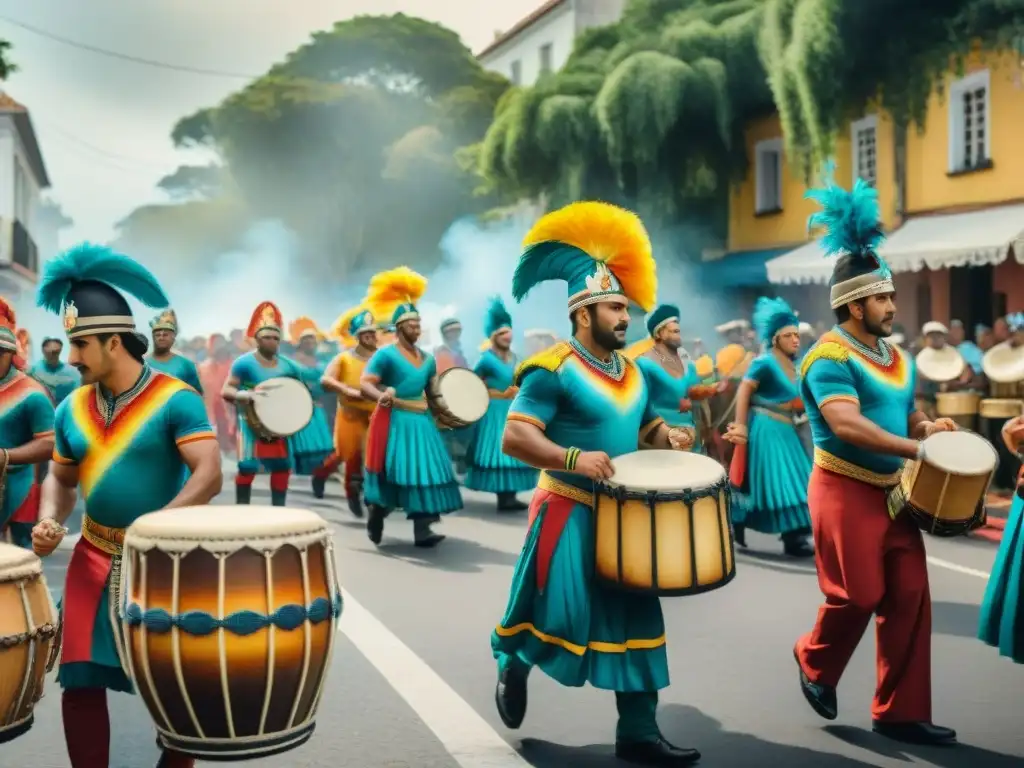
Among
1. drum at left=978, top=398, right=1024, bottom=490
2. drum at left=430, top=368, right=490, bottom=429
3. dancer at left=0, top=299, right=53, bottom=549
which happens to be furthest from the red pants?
drum at left=978, top=398, right=1024, bottom=490

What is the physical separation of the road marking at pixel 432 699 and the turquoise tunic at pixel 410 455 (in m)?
2.72

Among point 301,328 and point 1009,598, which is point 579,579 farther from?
point 301,328

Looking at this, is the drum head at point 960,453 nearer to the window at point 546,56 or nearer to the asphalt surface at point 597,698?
the asphalt surface at point 597,698

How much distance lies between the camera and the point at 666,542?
16.6ft

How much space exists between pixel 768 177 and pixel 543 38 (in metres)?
20.4

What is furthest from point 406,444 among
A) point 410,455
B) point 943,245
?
point 943,245

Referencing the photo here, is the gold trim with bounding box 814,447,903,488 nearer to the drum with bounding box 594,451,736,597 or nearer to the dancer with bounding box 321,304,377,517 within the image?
the drum with bounding box 594,451,736,597

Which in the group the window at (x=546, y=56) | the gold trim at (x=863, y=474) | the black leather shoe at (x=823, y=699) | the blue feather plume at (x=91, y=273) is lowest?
the black leather shoe at (x=823, y=699)

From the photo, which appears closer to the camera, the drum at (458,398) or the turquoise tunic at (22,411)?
the turquoise tunic at (22,411)

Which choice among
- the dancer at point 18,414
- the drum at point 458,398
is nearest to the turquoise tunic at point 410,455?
the drum at point 458,398

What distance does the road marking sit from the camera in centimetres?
558

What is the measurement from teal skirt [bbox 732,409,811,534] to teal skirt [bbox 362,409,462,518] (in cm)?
230

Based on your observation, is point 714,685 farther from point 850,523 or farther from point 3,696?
point 3,696

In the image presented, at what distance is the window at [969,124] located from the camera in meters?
23.1
